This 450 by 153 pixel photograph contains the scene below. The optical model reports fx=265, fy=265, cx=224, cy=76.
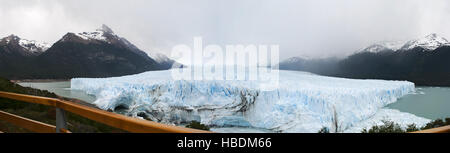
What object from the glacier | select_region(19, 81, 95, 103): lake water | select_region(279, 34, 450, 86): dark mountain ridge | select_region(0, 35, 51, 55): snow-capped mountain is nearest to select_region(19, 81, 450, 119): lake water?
select_region(19, 81, 95, 103): lake water

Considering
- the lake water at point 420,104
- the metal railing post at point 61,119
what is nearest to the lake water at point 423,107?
the lake water at point 420,104

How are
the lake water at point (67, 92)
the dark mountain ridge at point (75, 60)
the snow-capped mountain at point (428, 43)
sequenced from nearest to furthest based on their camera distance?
the lake water at point (67, 92) → the snow-capped mountain at point (428, 43) → the dark mountain ridge at point (75, 60)

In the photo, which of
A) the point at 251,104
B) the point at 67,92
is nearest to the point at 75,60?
the point at 67,92

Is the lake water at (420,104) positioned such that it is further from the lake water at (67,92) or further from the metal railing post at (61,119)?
the metal railing post at (61,119)

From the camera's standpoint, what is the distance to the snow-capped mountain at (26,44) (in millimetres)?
92331

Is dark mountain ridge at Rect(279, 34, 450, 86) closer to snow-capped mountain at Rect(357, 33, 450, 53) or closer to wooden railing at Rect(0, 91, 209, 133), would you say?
snow-capped mountain at Rect(357, 33, 450, 53)

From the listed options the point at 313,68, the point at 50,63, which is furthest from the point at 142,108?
the point at 50,63

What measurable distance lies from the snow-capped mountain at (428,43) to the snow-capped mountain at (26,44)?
4541 inches

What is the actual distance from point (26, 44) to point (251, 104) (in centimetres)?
11702

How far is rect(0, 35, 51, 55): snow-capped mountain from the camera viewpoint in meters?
92.3

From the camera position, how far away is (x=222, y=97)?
1284 cm

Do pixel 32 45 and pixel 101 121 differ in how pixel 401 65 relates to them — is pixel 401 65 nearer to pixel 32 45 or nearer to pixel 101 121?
pixel 101 121
